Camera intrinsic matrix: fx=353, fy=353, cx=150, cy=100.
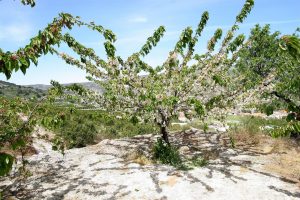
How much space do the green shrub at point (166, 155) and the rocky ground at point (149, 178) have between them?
24.2 inches

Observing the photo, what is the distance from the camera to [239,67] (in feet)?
79.9

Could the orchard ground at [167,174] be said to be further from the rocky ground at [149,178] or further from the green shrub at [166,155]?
the green shrub at [166,155]

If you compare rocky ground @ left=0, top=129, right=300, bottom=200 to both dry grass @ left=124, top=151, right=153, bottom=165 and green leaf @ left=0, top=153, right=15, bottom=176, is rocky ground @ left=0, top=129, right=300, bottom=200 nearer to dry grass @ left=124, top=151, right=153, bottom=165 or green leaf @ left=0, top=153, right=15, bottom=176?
dry grass @ left=124, top=151, right=153, bottom=165

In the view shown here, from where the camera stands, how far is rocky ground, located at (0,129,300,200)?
10.9 m

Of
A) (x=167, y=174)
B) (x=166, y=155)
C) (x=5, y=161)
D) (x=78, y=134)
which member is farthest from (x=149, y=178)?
(x=78, y=134)

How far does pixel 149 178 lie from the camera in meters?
12.0

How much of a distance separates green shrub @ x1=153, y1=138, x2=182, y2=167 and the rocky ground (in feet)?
2.01

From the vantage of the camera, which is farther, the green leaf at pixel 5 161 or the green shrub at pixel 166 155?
the green shrub at pixel 166 155

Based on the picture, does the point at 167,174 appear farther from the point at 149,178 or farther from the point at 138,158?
the point at 138,158

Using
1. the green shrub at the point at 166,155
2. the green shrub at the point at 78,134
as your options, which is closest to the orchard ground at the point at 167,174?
the green shrub at the point at 166,155

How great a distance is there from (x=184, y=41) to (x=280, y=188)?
6799mm

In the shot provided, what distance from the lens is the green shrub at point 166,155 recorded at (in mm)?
14044

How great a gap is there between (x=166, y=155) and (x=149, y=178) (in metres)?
2.67

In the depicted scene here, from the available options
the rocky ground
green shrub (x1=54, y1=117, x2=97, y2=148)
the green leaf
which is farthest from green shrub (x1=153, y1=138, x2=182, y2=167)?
green shrub (x1=54, y1=117, x2=97, y2=148)
